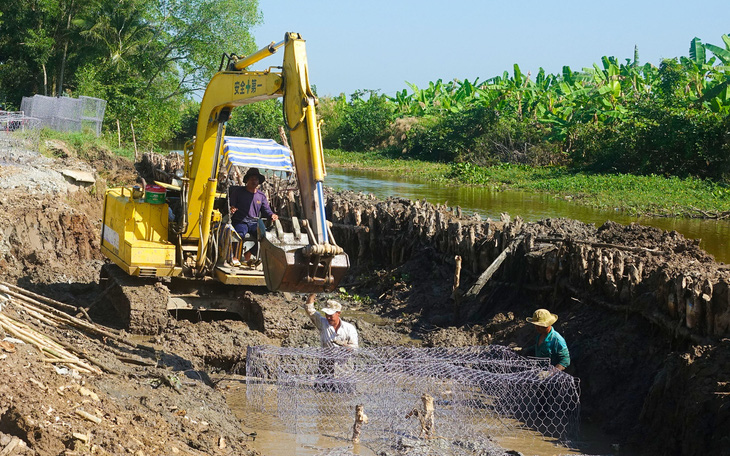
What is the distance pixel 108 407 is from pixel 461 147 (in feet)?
121

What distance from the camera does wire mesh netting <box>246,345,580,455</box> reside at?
8203mm

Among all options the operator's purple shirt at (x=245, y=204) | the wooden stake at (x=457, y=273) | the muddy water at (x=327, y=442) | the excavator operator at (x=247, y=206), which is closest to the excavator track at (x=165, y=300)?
the excavator operator at (x=247, y=206)

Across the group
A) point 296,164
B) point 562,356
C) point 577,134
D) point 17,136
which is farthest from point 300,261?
point 577,134

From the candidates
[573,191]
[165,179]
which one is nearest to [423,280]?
[165,179]

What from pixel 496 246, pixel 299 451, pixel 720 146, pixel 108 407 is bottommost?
pixel 299 451

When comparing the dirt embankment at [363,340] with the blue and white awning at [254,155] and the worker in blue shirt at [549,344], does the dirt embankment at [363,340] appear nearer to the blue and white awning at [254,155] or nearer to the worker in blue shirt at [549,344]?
the worker in blue shirt at [549,344]

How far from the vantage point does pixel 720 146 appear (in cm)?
2783

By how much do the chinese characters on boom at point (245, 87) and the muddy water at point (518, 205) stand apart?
11.1 metres

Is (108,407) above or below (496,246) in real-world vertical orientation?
below

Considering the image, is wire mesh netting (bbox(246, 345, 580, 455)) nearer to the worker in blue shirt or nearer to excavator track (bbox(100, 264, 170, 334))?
the worker in blue shirt

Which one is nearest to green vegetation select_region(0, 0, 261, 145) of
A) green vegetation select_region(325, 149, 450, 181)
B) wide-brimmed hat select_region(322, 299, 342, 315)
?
green vegetation select_region(325, 149, 450, 181)

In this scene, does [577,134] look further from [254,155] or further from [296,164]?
[296,164]

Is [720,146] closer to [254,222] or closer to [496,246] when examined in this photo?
[496,246]

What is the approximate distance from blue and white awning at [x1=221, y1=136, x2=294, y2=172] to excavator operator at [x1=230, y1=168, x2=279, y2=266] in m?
0.19
